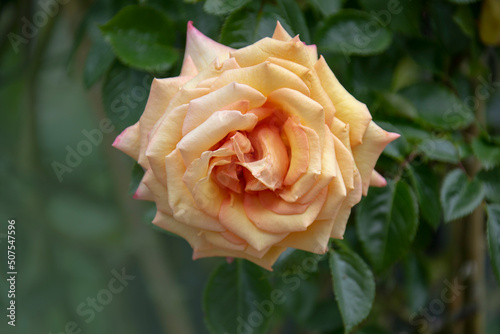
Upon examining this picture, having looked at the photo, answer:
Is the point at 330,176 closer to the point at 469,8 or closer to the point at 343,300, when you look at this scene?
the point at 343,300

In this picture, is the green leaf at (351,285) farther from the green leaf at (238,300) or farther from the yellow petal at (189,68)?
the yellow petal at (189,68)

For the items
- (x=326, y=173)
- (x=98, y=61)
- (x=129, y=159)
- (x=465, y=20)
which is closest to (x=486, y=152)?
(x=465, y=20)

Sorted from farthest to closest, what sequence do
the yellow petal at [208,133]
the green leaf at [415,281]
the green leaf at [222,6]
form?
the green leaf at [415,281], the green leaf at [222,6], the yellow petal at [208,133]

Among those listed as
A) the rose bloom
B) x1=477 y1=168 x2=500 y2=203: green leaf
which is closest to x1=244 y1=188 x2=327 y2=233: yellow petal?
the rose bloom

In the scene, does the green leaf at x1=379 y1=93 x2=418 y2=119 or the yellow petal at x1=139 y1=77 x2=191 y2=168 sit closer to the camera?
the yellow petal at x1=139 y1=77 x2=191 y2=168

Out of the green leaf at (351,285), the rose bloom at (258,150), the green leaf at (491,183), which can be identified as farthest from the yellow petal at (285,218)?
the green leaf at (491,183)

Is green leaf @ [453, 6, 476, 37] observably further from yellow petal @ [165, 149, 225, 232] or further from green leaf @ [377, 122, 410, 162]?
yellow petal @ [165, 149, 225, 232]

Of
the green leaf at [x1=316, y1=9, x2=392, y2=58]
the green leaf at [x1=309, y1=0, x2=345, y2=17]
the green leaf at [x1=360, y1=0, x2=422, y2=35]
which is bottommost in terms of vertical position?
the green leaf at [x1=360, y1=0, x2=422, y2=35]
